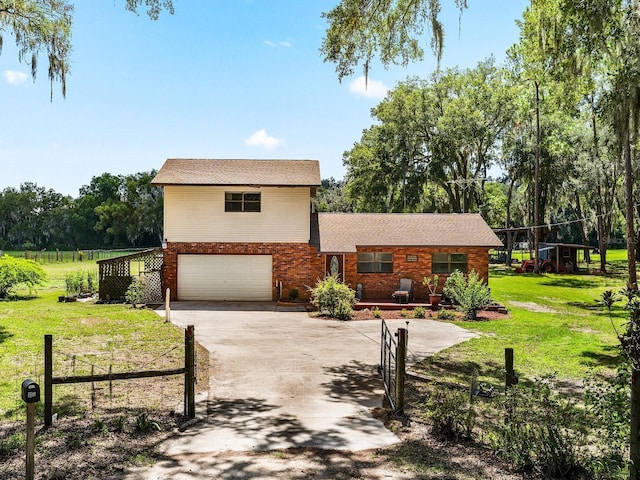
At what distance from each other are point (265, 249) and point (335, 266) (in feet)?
10.0

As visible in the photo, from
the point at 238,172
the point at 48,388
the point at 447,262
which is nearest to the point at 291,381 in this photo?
the point at 48,388

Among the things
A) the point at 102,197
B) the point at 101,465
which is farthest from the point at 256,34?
the point at 102,197

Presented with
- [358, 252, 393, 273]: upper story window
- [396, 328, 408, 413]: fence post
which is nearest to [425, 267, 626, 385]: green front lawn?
[396, 328, 408, 413]: fence post

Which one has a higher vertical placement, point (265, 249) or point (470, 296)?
point (265, 249)

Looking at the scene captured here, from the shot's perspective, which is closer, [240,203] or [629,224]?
[629,224]

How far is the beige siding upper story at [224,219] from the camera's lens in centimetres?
2159

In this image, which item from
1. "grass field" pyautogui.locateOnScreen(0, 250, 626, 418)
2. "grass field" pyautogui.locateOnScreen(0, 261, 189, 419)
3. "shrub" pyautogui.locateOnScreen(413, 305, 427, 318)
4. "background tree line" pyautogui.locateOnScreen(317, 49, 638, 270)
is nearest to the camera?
"grass field" pyautogui.locateOnScreen(0, 261, 189, 419)

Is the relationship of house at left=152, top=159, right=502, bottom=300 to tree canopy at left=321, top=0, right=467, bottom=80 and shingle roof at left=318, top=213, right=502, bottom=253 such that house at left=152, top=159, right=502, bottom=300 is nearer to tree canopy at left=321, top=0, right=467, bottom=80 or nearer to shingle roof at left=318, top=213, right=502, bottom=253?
shingle roof at left=318, top=213, right=502, bottom=253

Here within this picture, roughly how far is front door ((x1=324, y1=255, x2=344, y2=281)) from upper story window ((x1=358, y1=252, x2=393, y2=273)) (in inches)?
32.0

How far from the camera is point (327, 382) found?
363 inches

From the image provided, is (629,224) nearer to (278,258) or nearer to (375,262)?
(375,262)

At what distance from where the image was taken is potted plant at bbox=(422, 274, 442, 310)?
1960cm

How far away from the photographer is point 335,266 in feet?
68.6

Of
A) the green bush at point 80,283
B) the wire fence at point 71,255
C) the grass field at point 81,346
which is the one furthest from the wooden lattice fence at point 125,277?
the wire fence at point 71,255
